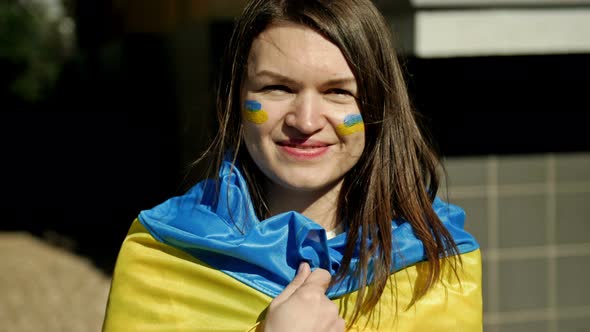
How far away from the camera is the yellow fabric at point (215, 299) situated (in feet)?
5.97

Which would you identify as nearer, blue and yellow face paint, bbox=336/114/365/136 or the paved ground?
blue and yellow face paint, bbox=336/114/365/136

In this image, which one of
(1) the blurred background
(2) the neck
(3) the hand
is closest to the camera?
(3) the hand

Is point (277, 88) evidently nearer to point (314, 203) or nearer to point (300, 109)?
point (300, 109)

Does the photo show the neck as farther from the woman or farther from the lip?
the lip

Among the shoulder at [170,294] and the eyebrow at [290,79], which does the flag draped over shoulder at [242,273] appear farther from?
the eyebrow at [290,79]

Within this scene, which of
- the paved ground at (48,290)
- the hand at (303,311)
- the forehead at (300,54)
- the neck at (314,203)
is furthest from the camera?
the paved ground at (48,290)

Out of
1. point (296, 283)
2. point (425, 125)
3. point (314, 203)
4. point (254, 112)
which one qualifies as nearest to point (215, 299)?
point (296, 283)

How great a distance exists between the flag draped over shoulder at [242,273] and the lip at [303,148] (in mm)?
149

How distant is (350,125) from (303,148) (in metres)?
0.13

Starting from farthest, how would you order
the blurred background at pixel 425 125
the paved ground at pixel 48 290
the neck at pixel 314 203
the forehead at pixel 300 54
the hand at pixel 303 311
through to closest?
the paved ground at pixel 48 290 < the blurred background at pixel 425 125 < the neck at pixel 314 203 < the forehead at pixel 300 54 < the hand at pixel 303 311

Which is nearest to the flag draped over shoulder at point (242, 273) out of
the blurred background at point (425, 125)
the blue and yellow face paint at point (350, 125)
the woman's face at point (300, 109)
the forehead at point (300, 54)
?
the woman's face at point (300, 109)

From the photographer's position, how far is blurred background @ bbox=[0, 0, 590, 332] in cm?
336

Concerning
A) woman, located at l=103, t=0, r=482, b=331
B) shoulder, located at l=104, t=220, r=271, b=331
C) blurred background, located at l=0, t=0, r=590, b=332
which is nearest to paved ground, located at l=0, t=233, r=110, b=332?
blurred background, located at l=0, t=0, r=590, b=332

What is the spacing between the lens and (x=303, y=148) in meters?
1.80
